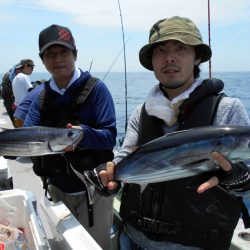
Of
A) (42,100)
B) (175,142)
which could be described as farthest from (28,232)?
(175,142)

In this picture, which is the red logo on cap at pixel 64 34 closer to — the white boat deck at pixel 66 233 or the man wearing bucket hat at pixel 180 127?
the man wearing bucket hat at pixel 180 127

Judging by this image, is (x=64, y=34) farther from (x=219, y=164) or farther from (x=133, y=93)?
(x=133, y=93)

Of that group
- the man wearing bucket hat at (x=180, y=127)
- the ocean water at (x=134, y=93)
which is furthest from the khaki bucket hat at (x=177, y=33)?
the ocean water at (x=134, y=93)

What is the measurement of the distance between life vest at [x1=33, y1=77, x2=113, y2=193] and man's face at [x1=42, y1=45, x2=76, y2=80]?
0.16m

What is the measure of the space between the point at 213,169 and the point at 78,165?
1482 mm

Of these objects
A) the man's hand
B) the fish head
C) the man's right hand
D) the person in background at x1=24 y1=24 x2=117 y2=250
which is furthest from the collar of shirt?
the man's hand

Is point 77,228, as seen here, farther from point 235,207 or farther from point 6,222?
point 235,207

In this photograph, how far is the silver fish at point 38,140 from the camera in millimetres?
2514

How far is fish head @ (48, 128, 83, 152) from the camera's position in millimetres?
2529

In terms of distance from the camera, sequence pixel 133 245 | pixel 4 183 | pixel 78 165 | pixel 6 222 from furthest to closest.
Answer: pixel 4 183 → pixel 78 165 → pixel 6 222 → pixel 133 245

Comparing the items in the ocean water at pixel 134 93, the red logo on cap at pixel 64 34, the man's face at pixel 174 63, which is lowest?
the ocean water at pixel 134 93

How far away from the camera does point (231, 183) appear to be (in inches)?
61.6

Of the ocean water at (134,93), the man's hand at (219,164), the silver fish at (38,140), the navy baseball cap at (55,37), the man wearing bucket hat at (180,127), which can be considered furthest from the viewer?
the ocean water at (134,93)

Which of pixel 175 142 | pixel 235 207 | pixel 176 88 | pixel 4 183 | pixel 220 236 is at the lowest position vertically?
pixel 4 183
